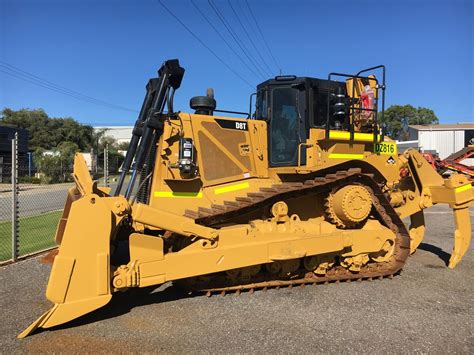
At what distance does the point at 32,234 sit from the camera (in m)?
9.33

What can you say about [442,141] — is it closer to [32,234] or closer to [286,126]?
[286,126]

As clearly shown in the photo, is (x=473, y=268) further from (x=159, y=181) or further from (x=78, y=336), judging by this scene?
(x=78, y=336)

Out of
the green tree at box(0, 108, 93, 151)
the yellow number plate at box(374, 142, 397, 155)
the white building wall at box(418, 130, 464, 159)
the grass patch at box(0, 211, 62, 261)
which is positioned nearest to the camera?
the yellow number plate at box(374, 142, 397, 155)

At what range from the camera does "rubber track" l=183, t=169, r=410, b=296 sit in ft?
16.5

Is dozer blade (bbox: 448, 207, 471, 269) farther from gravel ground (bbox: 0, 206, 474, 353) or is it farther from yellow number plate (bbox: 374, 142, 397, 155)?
yellow number plate (bbox: 374, 142, 397, 155)

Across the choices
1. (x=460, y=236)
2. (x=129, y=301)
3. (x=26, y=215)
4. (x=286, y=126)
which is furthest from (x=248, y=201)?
(x=26, y=215)

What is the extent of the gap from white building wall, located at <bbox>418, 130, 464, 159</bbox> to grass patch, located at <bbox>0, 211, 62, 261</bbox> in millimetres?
36140

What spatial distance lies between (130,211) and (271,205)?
1.98 m

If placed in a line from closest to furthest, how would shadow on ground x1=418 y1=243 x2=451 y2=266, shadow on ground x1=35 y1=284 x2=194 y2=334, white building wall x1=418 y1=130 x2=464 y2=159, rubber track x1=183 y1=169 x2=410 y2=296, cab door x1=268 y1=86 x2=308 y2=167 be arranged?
1. shadow on ground x1=35 y1=284 x2=194 y2=334
2. rubber track x1=183 y1=169 x2=410 y2=296
3. cab door x1=268 y1=86 x2=308 y2=167
4. shadow on ground x1=418 y1=243 x2=451 y2=266
5. white building wall x1=418 y1=130 x2=464 y2=159

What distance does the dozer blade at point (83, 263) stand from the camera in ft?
13.1

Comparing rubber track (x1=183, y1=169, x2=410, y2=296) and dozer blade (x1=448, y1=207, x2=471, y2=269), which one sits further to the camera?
dozer blade (x1=448, y1=207, x2=471, y2=269)

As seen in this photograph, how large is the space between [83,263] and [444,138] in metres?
41.6

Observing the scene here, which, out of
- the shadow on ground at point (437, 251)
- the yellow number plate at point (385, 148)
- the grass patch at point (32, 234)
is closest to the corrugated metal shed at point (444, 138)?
the shadow on ground at point (437, 251)

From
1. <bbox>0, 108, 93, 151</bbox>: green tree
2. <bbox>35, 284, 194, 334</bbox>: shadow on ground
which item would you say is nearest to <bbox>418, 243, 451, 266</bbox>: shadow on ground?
<bbox>35, 284, 194, 334</bbox>: shadow on ground
